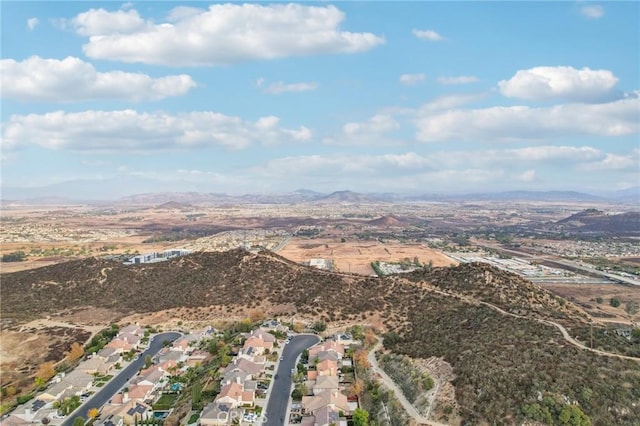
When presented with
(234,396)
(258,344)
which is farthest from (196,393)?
(258,344)

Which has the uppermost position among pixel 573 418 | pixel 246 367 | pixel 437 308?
pixel 437 308

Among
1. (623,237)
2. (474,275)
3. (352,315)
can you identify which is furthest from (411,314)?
(623,237)

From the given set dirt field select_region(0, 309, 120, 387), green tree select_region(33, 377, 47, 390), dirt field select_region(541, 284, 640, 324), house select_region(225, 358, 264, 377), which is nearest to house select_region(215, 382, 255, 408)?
house select_region(225, 358, 264, 377)

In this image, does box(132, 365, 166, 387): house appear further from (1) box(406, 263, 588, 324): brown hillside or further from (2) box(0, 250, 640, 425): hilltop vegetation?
(1) box(406, 263, 588, 324): brown hillside

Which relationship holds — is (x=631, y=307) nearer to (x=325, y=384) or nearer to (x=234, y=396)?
(x=325, y=384)

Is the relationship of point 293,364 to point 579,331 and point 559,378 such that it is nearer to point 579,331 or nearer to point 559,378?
point 559,378

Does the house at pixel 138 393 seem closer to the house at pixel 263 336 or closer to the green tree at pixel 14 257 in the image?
the house at pixel 263 336
